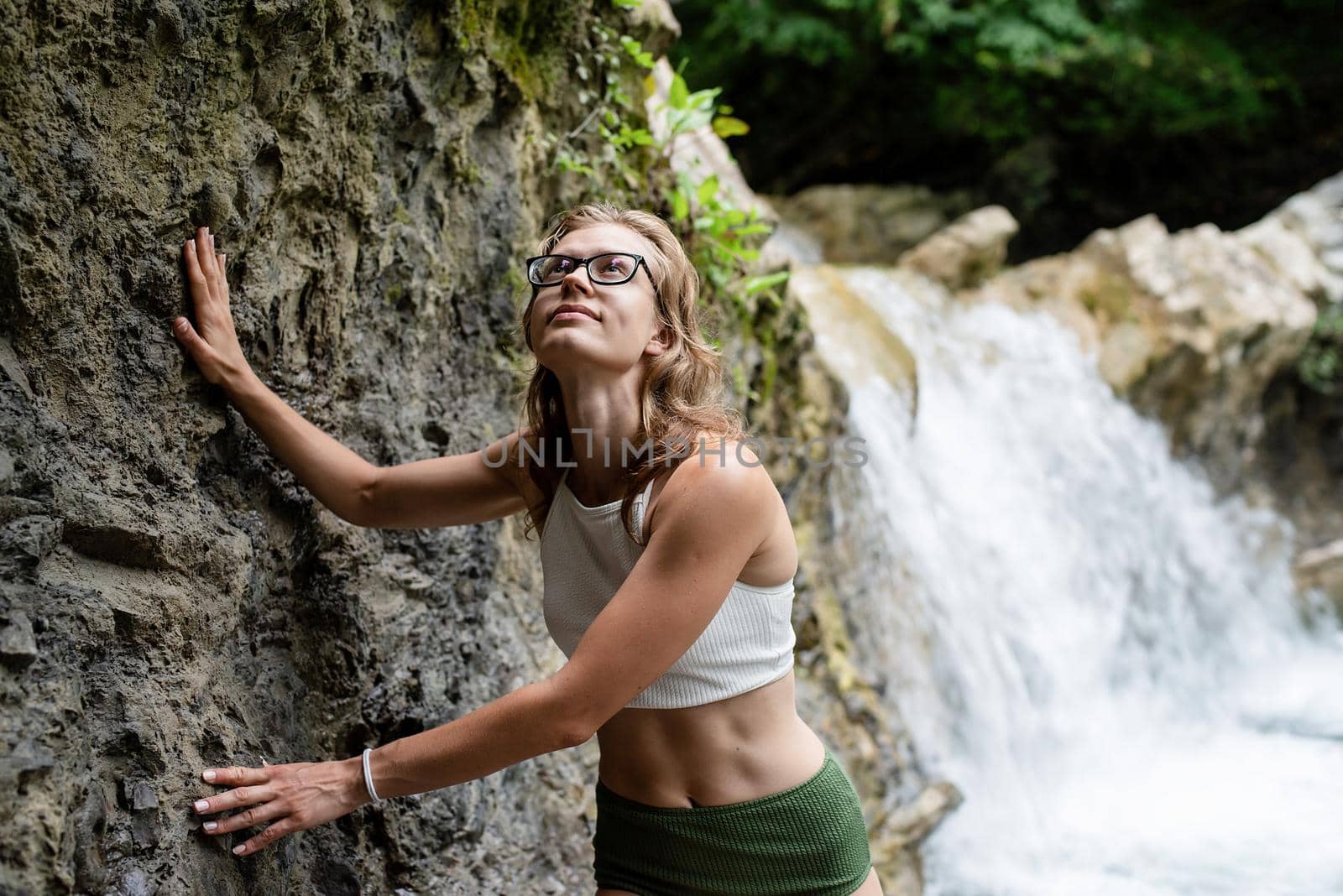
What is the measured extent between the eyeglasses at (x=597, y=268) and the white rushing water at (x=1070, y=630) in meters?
3.18

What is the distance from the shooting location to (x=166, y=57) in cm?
193

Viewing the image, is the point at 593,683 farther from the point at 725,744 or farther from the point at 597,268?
the point at 597,268

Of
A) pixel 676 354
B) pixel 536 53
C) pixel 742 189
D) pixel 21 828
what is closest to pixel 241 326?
pixel 676 354

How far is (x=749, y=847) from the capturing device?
1933 mm

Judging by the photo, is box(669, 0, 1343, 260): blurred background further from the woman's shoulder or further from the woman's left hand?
the woman's left hand

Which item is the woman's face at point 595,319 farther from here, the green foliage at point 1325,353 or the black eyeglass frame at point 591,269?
the green foliage at point 1325,353

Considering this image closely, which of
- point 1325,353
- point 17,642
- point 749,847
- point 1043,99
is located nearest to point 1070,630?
point 1325,353

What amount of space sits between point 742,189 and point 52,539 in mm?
3586

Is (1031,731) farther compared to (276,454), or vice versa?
(1031,731)

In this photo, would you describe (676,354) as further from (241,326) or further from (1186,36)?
(1186,36)

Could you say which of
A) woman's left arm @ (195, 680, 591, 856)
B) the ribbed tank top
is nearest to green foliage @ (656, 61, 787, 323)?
the ribbed tank top

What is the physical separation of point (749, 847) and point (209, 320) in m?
1.35

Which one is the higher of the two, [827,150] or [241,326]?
[827,150]

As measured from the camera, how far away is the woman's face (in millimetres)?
1955
